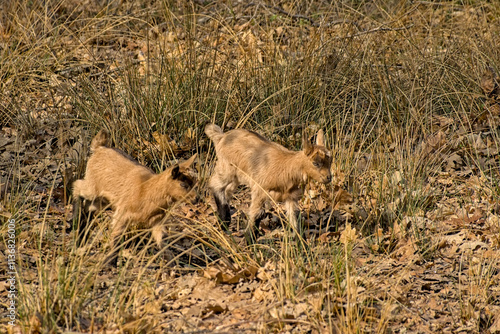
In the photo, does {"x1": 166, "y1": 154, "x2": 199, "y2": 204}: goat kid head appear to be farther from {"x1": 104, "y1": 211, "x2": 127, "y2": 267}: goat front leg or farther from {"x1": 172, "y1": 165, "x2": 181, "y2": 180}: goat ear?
{"x1": 104, "y1": 211, "x2": 127, "y2": 267}: goat front leg

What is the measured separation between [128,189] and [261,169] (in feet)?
4.51

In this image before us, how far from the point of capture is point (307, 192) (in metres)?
6.84

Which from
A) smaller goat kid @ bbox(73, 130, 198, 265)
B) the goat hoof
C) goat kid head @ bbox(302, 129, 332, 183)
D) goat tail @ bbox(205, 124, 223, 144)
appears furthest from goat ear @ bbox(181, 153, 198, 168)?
goat tail @ bbox(205, 124, 223, 144)

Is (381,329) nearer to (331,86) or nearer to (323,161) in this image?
(323,161)

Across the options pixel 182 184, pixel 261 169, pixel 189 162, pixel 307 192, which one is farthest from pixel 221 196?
pixel 189 162

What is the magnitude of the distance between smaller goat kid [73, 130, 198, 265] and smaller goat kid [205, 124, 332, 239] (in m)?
0.74

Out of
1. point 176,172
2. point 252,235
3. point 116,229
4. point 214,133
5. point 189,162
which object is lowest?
point 252,235

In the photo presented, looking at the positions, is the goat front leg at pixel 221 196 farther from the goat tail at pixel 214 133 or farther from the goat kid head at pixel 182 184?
the goat kid head at pixel 182 184

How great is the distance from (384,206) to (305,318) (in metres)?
1.98

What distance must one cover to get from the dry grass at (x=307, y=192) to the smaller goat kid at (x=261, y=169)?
305 millimetres

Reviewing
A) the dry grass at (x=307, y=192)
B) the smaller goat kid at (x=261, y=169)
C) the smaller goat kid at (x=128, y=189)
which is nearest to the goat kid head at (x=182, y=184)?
the smaller goat kid at (x=128, y=189)

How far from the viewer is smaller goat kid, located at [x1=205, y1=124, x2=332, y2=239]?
586cm

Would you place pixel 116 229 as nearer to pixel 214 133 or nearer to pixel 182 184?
pixel 182 184

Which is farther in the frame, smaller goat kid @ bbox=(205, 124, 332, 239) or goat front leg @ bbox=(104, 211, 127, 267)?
smaller goat kid @ bbox=(205, 124, 332, 239)
